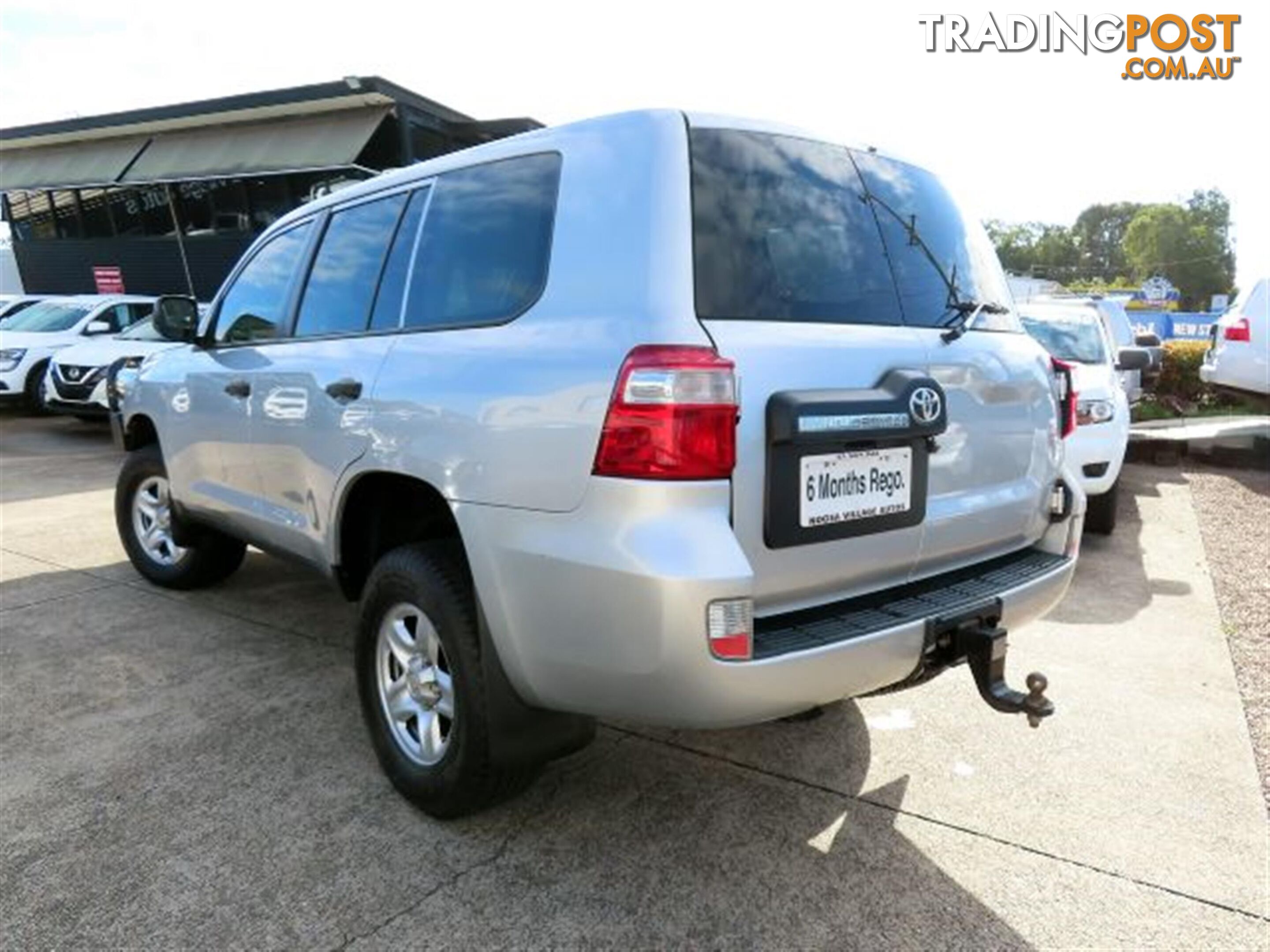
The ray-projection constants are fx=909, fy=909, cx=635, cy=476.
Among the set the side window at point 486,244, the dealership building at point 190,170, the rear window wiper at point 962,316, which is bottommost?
the rear window wiper at point 962,316

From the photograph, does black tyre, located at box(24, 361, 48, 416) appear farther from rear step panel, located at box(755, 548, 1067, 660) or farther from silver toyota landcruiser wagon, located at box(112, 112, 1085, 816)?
rear step panel, located at box(755, 548, 1067, 660)

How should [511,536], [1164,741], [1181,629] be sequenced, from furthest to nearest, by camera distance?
[1181,629], [1164,741], [511,536]

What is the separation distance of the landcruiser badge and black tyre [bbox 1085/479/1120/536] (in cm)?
448

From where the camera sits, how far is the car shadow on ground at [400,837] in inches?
87.7

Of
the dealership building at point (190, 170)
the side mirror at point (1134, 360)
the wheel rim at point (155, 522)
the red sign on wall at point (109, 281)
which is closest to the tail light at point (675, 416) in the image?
the wheel rim at point (155, 522)

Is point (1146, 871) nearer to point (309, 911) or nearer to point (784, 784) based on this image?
point (784, 784)

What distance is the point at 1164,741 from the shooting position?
3215 millimetres

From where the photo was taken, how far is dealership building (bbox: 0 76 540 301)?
15.4 meters

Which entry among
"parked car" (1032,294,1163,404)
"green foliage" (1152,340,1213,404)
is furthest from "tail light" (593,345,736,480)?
"green foliage" (1152,340,1213,404)

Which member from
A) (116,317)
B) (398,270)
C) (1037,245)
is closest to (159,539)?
(398,270)

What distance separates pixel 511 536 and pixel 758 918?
112cm

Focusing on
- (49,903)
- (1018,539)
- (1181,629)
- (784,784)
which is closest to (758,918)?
(784,784)

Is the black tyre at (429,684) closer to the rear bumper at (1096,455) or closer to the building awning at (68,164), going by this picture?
the rear bumper at (1096,455)

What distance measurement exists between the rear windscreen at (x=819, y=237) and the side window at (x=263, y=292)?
79.7 inches
